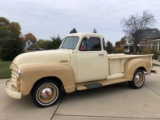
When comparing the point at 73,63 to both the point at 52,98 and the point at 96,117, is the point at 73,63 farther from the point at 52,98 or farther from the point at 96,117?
the point at 96,117

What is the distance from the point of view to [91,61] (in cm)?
596

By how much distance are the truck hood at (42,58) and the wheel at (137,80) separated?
2.88 meters

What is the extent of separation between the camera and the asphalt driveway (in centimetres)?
456

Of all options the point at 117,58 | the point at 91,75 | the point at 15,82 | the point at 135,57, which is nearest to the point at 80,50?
the point at 91,75

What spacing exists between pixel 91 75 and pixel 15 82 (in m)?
2.24

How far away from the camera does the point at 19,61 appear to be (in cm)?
514

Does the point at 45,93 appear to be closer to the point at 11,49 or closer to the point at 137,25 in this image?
the point at 11,49

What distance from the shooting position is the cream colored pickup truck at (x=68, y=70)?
4.96 m

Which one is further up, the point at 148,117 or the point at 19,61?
the point at 19,61

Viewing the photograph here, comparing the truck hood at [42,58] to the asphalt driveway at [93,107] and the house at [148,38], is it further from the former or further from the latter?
the house at [148,38]

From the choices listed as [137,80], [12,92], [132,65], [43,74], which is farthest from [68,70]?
[137,80]

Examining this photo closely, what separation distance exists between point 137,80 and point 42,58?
3.80m

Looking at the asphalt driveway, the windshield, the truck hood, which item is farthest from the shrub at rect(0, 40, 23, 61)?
the truck hood

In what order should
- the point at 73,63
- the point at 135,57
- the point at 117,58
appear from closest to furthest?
1. the point at 73,63
2. the point at 117,58
3. the point at 135,57
